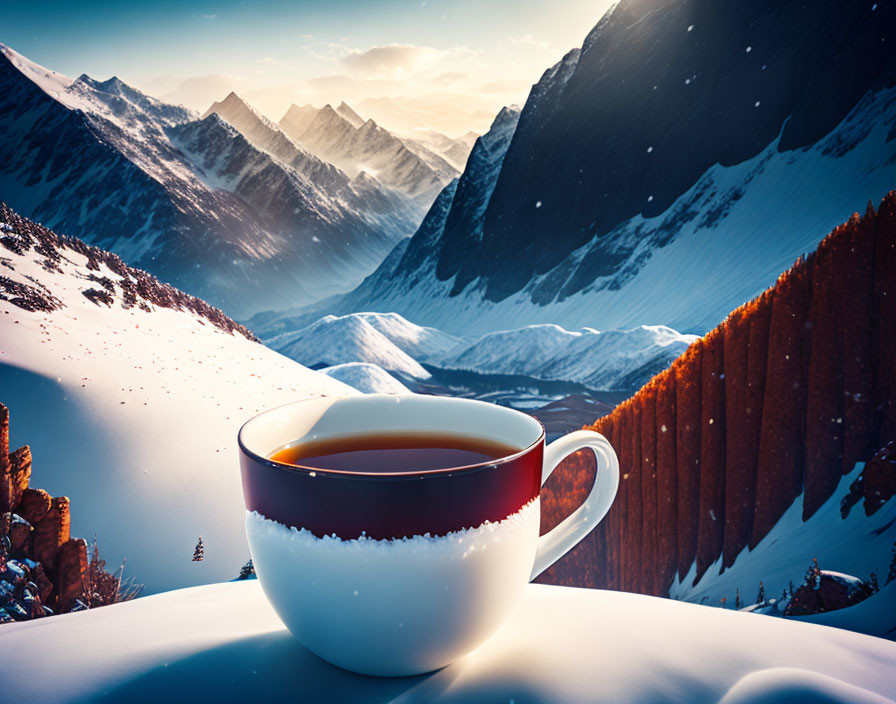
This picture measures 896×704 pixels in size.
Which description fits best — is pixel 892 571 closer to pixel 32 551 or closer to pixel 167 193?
pixel 32 551

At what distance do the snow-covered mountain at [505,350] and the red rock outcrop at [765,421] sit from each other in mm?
8079

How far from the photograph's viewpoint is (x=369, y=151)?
96.6 metres

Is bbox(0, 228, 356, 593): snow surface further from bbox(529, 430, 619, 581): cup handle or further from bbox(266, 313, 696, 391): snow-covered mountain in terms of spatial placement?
bbox(266, 313, 696, 391): snow-covered mountain

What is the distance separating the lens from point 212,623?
780mm

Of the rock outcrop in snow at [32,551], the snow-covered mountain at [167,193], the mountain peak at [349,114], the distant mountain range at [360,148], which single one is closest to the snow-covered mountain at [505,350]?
the rock outcrop in snow at [32,551]

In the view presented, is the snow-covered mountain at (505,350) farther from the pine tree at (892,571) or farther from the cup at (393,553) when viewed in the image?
the cup at (393,553)

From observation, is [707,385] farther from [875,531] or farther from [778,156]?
[778,156]

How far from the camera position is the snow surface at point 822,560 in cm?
96

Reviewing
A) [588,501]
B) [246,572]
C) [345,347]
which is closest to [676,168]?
[345,347]

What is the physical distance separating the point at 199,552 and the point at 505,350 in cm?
1260

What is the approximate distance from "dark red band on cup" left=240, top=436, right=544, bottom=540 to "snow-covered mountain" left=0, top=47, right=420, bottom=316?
4656 cm

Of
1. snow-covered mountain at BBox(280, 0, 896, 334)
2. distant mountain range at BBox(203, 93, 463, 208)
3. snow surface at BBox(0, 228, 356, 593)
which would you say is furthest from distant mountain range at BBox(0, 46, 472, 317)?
snow surface at BBox(0, 228, 356, 593)

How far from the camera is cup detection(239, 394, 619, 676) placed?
55 cm

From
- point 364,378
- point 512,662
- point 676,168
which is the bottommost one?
point 364,378
